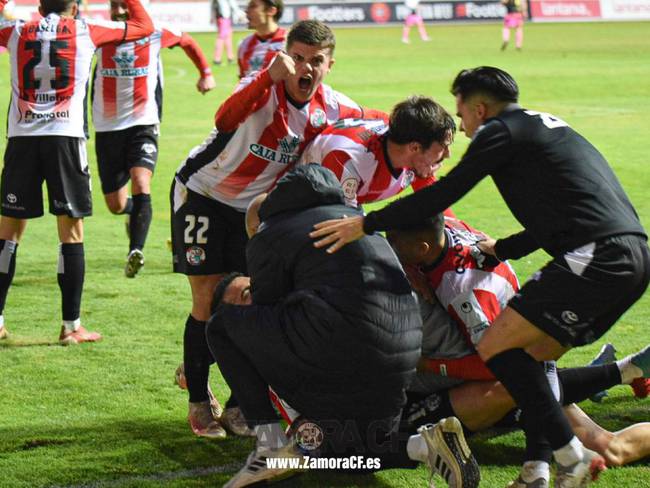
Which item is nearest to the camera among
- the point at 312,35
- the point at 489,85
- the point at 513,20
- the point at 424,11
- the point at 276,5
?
the point at 489,85

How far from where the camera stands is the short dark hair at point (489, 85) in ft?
16.1

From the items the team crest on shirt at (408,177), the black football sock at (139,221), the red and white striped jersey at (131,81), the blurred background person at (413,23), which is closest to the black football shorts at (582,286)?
the team crest on shirt at (408,177)

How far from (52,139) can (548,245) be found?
3849mm

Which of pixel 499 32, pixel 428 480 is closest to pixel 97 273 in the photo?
pixel 428 480

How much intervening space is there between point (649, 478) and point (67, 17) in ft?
15.4

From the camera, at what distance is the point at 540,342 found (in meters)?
4.83

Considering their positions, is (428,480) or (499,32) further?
(499,32)

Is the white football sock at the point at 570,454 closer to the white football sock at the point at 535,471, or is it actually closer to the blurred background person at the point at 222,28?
the white football sock at the point at 535,471

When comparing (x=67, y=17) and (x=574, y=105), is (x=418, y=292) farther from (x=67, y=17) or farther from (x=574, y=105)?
(x=574, y=105)

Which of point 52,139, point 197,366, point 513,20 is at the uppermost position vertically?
point 52,139

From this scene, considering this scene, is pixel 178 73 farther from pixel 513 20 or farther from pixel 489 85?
pixel 489 85

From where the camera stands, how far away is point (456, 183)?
15.2 feet

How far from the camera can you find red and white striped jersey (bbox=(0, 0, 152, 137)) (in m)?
7.45

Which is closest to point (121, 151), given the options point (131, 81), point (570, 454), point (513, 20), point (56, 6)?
point (131, 81)
